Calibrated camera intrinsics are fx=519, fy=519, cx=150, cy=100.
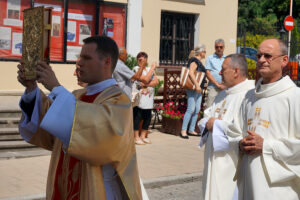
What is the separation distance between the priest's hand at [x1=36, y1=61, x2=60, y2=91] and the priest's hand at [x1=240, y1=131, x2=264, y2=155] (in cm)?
179

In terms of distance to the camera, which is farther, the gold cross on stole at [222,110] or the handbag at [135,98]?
the handbag at [135,98]

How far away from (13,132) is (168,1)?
673 centimetres

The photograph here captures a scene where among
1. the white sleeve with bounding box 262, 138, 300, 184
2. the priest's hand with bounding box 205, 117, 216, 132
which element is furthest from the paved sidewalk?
the white sleeve with bounding box 262, 138, 300, 184

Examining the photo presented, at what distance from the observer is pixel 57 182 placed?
3.22 m

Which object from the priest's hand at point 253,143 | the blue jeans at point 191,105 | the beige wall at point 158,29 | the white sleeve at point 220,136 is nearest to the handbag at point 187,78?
the blue jeans at point 191,105

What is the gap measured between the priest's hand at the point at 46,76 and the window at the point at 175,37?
38.9 feet

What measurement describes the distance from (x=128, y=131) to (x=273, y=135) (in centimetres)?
155

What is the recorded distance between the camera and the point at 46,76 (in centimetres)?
290

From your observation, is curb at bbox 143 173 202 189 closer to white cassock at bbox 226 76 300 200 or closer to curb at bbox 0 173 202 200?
curb at bbox 0 173 202 200

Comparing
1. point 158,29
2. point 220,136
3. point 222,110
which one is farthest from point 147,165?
point 158,29

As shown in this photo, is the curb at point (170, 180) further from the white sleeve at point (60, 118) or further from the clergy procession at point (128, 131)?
the white sleeve at point (60, 118)

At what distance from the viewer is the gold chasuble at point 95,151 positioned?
2.77 m

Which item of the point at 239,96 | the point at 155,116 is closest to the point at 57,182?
the point at 239,96

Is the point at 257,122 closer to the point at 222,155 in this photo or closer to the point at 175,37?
the point at 222,155
